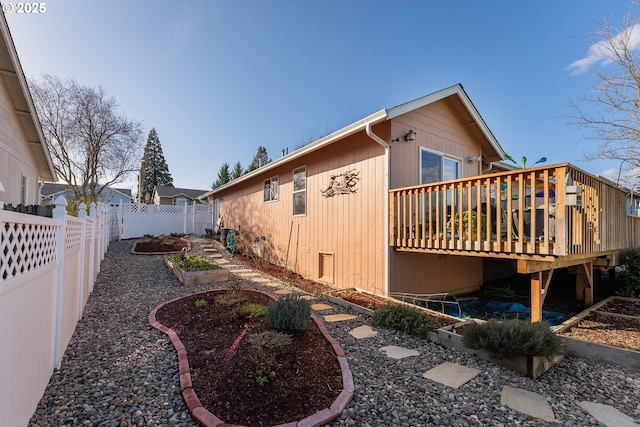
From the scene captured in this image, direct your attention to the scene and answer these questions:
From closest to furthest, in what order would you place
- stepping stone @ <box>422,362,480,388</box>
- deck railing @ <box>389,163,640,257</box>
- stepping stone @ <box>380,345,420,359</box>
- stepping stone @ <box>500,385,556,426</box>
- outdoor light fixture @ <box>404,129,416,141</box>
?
stepping stone @ <box>500,385,556,426</box>
stepping stone @ <box>422,362,480,388</box>
stepping stone @ <box>380,345,420,359</box>
deck railing @ <box>389,163,640,257</box>
outdoor light fixture @ <box>404,129,416,141</box>

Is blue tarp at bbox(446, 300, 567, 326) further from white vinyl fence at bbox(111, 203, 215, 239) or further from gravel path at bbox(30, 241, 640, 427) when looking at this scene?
white vinyl fence at bbox(111, 203, 215, 239)

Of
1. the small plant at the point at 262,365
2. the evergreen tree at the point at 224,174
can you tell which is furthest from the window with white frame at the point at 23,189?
the evergreen tree at the point at 224,174

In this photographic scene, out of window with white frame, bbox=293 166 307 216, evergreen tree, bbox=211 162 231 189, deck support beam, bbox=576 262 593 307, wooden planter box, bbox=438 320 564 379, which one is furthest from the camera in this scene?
evergreen tree, bbox=211 162 231 189

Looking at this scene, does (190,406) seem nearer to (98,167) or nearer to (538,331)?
(538,331)

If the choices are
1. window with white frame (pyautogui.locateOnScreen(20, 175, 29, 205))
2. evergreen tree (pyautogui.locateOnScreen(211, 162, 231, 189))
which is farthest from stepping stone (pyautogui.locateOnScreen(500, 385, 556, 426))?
evergreen tree (pyautogui.locateOnScreen(211, 162, 231, 189))

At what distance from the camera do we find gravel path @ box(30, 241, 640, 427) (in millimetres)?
2244

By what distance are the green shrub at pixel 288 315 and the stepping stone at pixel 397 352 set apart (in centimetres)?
100

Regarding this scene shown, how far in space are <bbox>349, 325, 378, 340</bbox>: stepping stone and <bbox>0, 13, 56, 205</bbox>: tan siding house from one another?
21.1ft

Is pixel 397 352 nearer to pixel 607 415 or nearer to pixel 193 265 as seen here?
pixel 607 415

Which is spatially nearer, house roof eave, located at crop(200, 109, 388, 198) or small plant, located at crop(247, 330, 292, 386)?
small plant, located at crop(247, 330, 292, 386)

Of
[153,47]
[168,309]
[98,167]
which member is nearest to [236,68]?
[153,47]

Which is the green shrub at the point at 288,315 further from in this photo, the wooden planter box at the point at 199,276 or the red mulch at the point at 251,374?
the wooden planter box at the point at 199,276

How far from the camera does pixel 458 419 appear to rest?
7.51ft

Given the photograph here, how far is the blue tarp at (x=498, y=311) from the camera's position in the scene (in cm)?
577
